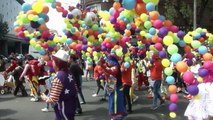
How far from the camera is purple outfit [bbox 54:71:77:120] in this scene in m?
5.00

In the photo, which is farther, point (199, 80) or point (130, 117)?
point (130, 117)

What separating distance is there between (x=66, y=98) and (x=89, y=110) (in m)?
5.27

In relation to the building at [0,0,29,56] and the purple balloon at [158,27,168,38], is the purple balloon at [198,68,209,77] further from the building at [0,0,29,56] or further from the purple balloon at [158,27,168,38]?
the building at [0,0,29,56]

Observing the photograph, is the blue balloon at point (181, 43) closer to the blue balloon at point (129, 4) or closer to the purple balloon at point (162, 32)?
the purple balloon at point (162, 32)

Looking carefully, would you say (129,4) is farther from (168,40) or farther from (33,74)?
(33,74)

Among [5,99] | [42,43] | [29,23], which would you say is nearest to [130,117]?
[42,43]

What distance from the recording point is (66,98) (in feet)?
16.7

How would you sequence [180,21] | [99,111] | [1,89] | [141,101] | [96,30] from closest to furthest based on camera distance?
[96,30]
[99,111]
[141,101]
[1,89]
[180,21]

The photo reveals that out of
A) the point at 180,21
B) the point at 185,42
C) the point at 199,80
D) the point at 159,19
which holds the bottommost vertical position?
the point at 199,80

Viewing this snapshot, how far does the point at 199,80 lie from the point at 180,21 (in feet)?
77.1

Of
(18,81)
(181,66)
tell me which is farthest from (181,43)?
(18,81)

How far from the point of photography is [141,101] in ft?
39.1

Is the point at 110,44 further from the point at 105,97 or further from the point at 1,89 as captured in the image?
the point at 1,89

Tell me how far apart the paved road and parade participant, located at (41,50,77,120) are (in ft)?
13.2
